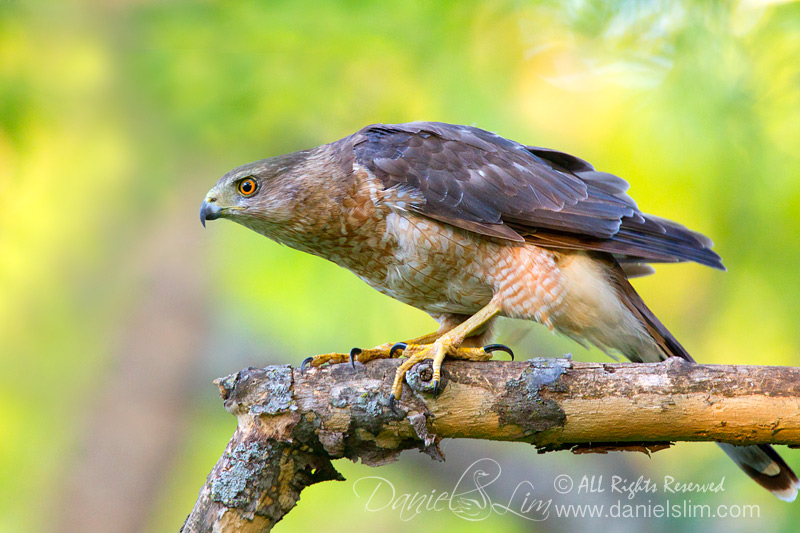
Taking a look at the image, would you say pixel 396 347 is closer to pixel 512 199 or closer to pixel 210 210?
pixel 512 199

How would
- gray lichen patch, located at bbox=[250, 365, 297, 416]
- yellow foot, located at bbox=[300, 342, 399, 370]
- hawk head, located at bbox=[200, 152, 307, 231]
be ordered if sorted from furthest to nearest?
hawk head, located at bbox=[200, 152, 307, 231] → yellow foot, located at bbox=[300, 342, 399, 370] → gray lichen patch, located at bbox=[250, 365, 297, 416]

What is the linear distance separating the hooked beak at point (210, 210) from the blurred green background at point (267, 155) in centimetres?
182

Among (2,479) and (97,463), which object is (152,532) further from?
(2,479)

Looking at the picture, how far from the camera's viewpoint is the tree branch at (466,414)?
2799mm

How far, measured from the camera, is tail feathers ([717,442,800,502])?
3578 mm

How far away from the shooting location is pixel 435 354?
10.6ft

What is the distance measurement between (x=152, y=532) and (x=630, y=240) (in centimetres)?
519

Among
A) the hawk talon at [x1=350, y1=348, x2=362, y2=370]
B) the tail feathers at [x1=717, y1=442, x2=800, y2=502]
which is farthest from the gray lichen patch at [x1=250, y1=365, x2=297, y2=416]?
the tail feathers at [x1=717, y1=442, x2=800, y2=502]

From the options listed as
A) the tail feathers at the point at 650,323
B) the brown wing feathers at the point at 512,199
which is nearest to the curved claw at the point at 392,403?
the brown wing feathers at the point at 512,199

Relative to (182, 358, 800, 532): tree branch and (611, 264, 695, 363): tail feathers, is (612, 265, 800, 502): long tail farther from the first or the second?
(182, 358, 800, 532): tree branch

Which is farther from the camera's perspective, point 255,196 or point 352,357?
point 255,196

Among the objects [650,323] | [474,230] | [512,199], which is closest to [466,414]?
[474,230]

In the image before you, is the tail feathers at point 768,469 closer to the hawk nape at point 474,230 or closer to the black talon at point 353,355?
the hawk nape at point 474,230

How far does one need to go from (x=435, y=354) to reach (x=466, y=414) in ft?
1.24
